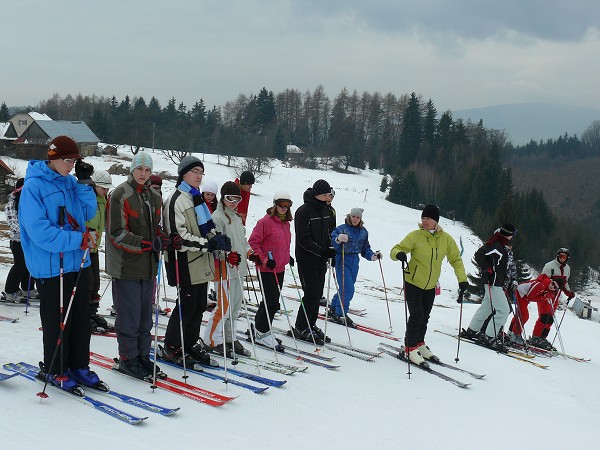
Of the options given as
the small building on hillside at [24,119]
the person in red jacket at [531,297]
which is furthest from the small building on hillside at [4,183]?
the small building on hillside at [24,119]

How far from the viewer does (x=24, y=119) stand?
62.7 metres

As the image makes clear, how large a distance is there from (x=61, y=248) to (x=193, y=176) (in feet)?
5.05

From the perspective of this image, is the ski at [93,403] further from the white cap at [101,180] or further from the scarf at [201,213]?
the white cap at [101,180]

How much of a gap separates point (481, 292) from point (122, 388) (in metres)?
34.1

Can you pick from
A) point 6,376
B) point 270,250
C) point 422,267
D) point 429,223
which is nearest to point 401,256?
point 422,267

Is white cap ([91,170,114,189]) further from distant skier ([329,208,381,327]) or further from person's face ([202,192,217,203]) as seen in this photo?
distant skier ([329,208,381,327])

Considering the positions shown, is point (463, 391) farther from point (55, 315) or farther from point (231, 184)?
point (55, 315)

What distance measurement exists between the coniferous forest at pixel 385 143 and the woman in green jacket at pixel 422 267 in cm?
3454

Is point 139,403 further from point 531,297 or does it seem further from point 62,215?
point 531,297

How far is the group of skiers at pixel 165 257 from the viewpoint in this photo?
13.9ft

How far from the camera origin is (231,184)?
19.3 feet

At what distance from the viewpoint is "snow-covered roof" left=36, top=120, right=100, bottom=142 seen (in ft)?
193

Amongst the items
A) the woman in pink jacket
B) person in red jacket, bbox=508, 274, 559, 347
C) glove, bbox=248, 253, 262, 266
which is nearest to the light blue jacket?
glove, bbox=248, 253, 262, 266

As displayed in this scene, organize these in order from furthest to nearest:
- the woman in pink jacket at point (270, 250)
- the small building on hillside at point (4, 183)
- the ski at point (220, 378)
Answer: the small building on hillside at point (4, 183) < the woman in pink jacket at point (270, 250) < the ski at point (220, 378)
